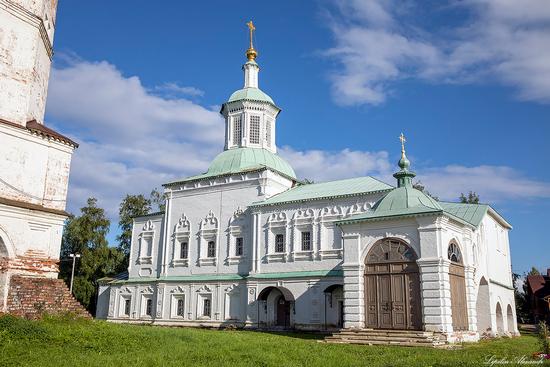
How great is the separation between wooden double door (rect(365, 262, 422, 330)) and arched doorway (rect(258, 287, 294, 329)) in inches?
365

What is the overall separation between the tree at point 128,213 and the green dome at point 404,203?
31.8 m

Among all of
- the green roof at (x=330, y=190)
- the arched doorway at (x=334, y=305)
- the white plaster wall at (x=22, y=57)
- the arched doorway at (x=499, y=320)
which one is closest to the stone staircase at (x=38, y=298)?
the white plaster wall at (x=22, y=57)

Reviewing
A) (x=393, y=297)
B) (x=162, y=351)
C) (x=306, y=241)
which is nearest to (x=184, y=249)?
(x=306, y=241)

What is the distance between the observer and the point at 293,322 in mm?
27234

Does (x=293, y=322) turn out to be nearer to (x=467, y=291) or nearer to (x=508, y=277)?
(x=467, y=291)

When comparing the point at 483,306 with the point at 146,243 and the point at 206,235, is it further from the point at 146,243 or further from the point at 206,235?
the point at 146,243

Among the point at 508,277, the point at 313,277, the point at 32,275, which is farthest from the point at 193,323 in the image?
the point at 508,277

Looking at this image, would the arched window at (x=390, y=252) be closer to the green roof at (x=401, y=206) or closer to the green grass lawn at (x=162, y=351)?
the green roof at (x=401, y=206)

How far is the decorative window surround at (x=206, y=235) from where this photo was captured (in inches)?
1264

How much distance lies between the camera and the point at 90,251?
145 feet

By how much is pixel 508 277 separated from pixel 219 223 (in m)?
17.4

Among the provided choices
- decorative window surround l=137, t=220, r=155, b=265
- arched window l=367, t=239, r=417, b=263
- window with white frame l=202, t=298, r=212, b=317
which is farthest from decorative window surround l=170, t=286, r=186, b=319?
arched window l=367, t=239, r=417, b=263

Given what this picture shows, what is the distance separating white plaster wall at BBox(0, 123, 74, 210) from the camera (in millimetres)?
16406

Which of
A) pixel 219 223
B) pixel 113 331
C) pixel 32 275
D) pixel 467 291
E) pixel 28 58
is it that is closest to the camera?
pixel 113 331
